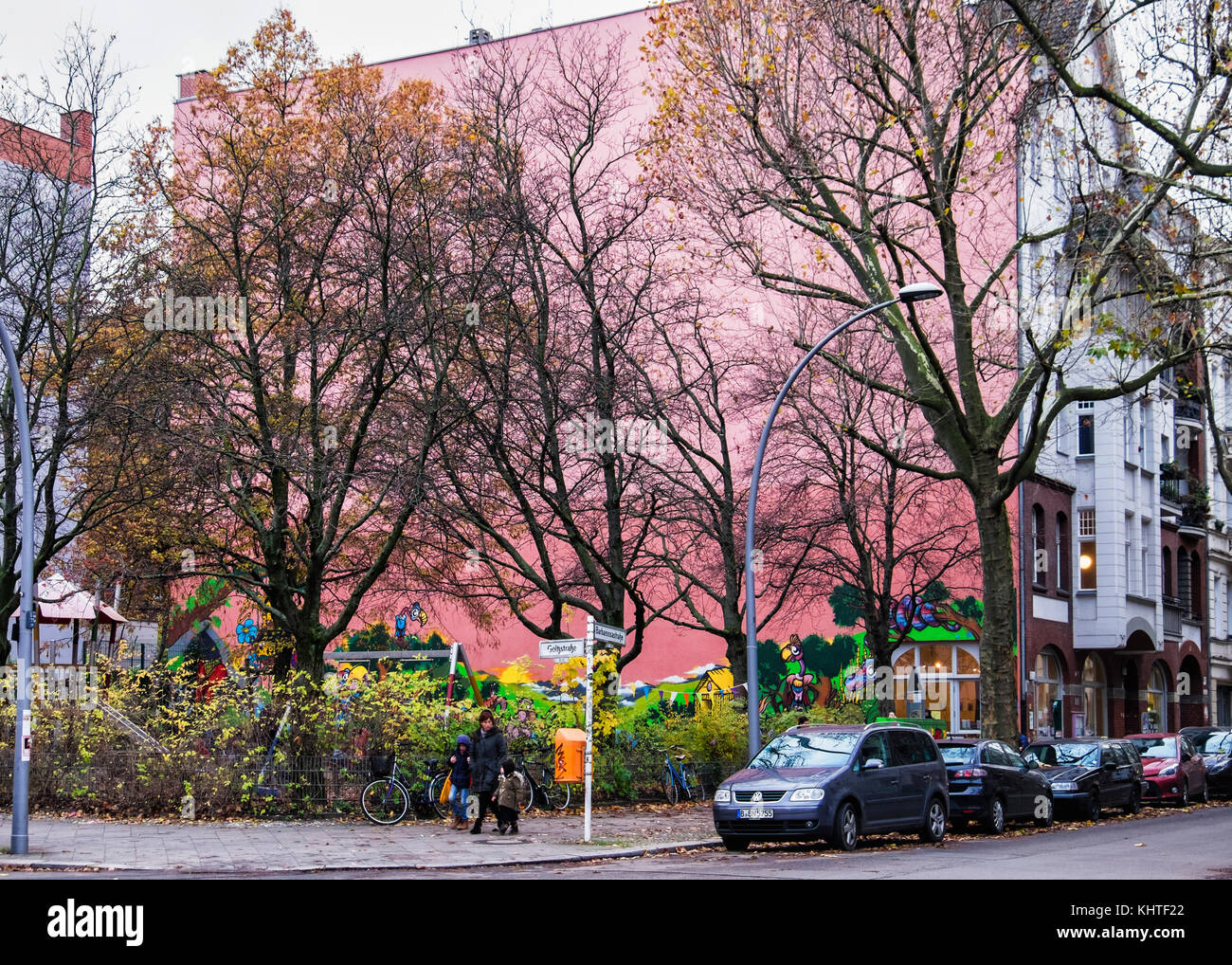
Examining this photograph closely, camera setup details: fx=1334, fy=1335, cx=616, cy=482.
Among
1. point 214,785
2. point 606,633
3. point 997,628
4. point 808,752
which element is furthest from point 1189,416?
point 214,785

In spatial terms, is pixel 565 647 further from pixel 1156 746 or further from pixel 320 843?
pixel 1156 746

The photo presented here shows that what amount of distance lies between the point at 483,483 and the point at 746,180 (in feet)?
26.2

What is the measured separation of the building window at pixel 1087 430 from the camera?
4338cm

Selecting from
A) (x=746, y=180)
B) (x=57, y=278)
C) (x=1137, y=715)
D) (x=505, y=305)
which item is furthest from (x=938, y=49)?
(x=1137, y=715)

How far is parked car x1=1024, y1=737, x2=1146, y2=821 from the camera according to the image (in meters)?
25.4

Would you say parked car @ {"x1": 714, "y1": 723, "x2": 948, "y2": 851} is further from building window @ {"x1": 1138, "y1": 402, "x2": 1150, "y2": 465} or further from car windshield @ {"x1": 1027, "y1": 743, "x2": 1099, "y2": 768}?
building window @ {"x1": 1138, "y1": 402, "x2": 1150, "y2": 465}

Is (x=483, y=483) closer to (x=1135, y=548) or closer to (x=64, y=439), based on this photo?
(x=64, y=439)

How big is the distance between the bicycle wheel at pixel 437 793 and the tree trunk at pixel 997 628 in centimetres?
1048

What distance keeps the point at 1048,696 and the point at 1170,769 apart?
9724 millimetres

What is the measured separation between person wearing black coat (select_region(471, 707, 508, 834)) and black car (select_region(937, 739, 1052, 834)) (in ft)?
23.2

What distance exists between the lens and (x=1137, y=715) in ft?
158

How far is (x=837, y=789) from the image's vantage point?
17766mm

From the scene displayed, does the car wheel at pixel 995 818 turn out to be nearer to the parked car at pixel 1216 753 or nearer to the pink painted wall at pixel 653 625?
the pink painted wall at pixel 653 625

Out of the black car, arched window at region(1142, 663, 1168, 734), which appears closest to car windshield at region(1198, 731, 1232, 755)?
arched window at region(1142, 663, 1168, 734)
